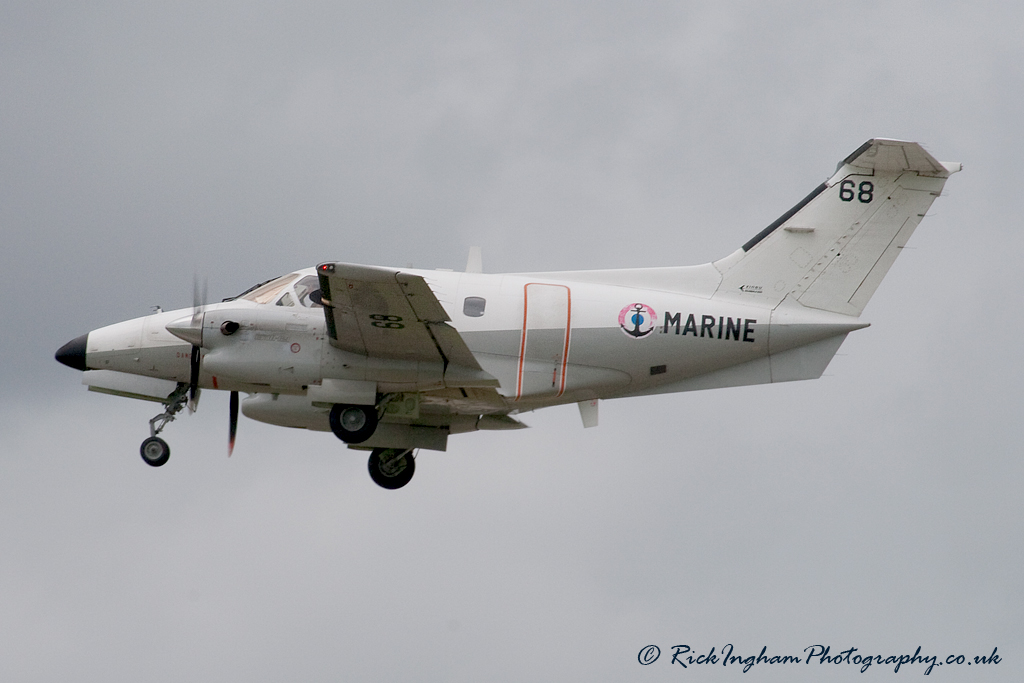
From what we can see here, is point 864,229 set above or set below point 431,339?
above

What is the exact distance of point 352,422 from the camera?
19.8 m

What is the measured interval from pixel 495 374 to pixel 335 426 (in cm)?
261

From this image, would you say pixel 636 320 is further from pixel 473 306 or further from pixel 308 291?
pixel 308 291

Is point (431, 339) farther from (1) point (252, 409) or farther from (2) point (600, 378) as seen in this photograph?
(1) point (252, 409)

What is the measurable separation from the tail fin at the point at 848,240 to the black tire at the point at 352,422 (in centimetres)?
589

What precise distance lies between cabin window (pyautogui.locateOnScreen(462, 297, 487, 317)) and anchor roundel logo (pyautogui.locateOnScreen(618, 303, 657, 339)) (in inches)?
84.4

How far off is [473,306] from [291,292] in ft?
9.37

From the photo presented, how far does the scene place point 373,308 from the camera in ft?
60.3

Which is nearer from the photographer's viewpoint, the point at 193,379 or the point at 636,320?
the point at 636,320

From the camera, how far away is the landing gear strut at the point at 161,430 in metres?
20.7

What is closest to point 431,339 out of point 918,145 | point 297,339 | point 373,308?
point 373,308

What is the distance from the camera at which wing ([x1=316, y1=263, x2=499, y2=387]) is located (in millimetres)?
17703

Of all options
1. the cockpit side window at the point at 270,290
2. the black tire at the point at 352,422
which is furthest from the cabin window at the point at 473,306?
the cockpit side window at the point at 270,290

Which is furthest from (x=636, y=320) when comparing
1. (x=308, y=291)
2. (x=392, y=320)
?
(x=308, y=291)
